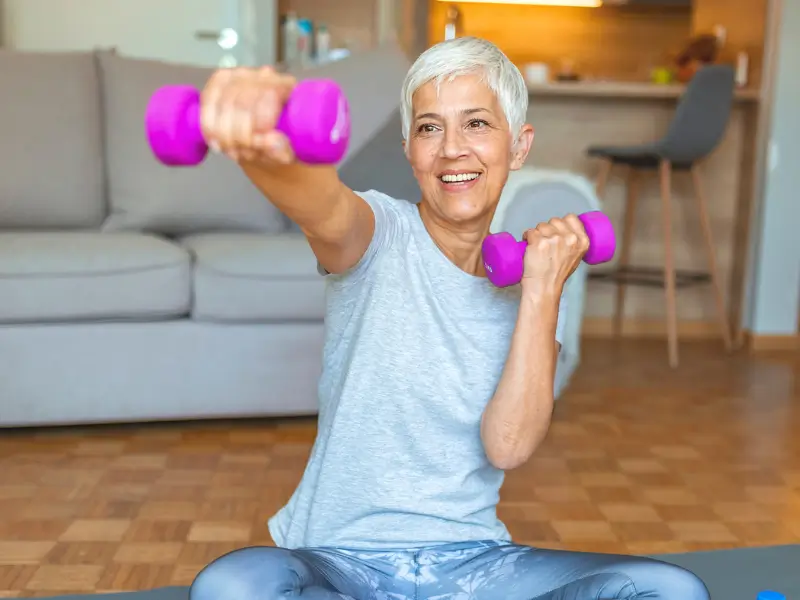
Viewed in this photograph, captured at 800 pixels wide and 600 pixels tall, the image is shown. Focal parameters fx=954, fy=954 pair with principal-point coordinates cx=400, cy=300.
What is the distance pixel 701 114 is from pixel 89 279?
7.29 feet

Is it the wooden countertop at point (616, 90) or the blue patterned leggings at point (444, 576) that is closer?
the blue patterned leggings at point (444, 576)

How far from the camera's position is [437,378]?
1107 millimetres

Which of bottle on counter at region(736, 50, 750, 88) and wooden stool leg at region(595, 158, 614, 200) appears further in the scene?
bottle on counter at region(736, 50, 750, 88)

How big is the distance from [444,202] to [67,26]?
387 centimetres

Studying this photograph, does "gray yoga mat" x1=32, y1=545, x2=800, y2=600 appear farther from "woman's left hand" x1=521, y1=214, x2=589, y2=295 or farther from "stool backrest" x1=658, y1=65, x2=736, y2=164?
"stool backrest" x1=658, y1=65, x2=736, y2=164

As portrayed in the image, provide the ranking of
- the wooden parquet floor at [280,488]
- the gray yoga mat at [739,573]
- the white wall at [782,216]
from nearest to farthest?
the gray yoga mat at [739,573], the wooden parquet floor at [280,488], the white wall at [782,216]

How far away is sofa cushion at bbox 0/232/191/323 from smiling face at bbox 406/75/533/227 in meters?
1.29

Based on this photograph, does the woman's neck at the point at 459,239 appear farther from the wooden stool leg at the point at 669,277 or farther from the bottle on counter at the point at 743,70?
the bottle on counter at the point at 743,70

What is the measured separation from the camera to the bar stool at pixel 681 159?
3375 mm

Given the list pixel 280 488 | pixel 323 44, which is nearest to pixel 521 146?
pixel 280 488

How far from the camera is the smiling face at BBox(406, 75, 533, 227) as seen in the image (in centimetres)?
111

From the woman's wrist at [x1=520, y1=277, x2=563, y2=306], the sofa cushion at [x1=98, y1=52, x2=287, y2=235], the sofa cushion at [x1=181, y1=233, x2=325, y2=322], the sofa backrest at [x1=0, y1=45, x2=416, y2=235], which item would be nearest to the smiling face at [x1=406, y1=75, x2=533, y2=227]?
the woman's wrist at [x1=520, y1=277, x2=563, y2=306]

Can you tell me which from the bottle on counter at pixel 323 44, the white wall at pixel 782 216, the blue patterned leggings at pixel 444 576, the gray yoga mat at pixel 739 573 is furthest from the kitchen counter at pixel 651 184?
the blue patterned leggings at pixel 444 576

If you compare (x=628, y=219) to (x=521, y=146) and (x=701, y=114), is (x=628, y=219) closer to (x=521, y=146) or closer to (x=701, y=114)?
(x=701, y=114)
